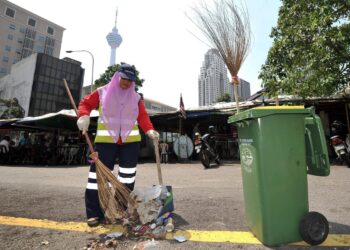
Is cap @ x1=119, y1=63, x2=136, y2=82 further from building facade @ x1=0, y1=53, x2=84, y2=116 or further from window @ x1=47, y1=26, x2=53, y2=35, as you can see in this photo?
window @ x1=47, y1=26, x2=53, y2=35

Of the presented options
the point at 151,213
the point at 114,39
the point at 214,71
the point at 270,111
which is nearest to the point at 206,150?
the point at 214,71

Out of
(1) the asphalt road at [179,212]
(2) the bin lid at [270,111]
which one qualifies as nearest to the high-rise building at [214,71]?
(2) the bin lid at [270,111]

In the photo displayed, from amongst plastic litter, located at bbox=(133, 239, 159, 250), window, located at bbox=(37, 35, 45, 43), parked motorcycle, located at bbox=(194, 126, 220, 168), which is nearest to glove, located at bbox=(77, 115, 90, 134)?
plastic litter, located at bbox=(133, 239, 159, 250)

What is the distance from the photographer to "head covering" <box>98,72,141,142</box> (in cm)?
295

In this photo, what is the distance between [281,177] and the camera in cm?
206

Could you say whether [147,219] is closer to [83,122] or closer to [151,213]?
[151,213]

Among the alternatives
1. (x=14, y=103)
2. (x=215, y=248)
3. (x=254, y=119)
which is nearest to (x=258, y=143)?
(x=254, y=119)

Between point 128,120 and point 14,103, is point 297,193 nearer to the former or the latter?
point 128,120

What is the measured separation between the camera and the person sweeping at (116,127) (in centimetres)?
288

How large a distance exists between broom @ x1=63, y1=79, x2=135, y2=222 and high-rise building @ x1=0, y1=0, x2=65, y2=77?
225 ft

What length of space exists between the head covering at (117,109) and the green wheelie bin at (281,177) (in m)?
1.46

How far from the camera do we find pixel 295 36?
27.2ft

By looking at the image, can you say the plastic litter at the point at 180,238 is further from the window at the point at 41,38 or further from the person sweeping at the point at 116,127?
the window at the point at 41,38

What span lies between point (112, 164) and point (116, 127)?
0.43 m
